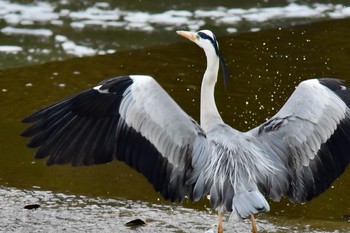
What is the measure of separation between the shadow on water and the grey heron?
1.96ft

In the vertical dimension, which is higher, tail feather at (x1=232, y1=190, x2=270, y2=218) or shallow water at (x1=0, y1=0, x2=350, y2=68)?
tail feather at (x1=232, y1=190, x2=270, y2=218)

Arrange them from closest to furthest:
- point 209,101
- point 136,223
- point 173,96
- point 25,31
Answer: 1. point 209,101
2. point 136,223
3. point 173,96
4. point 25,31

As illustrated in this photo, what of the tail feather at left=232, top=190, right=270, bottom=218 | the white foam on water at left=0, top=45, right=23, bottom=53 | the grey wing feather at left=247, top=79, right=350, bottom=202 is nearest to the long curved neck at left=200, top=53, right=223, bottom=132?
the grey wing feather at left=247, top=79, right=350, bottom=202

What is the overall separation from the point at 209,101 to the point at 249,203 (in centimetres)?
95

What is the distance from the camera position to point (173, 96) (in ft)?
27.3

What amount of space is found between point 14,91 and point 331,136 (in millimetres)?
4080

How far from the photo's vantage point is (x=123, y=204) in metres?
6.11

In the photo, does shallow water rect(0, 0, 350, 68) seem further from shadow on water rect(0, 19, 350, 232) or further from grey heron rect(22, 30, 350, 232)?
grey heron rect(22, 30, 350, 232)

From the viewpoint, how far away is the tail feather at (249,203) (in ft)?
15.4

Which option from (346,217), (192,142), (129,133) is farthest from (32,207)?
(346,217)

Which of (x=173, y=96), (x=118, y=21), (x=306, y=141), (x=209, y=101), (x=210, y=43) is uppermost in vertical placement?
(x=210, y=43)

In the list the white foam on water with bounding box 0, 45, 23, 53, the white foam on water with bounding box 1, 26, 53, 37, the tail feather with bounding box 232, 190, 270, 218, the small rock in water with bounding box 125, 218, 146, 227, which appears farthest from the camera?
the white foam on water with bounding box 1, 26, 53, 37

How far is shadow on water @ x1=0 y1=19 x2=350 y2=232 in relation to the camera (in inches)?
229

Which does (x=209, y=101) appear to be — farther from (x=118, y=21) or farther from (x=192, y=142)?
(x=118, y=21)
